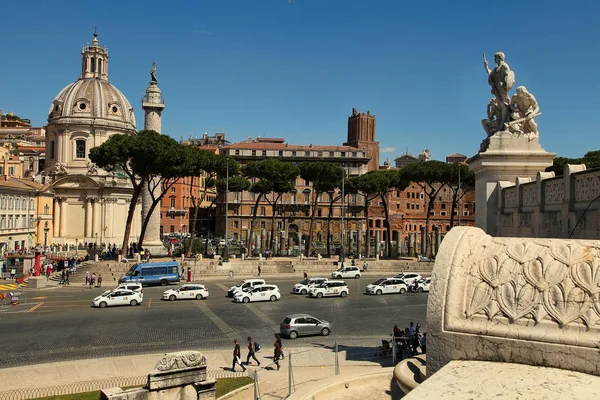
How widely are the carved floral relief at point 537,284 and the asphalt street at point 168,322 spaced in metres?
14.9

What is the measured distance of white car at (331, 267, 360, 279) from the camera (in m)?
41.4

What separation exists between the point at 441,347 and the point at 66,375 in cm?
1365

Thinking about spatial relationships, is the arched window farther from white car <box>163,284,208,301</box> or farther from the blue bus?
white car <box>163,284,208,301</box>

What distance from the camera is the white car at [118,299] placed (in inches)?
1104

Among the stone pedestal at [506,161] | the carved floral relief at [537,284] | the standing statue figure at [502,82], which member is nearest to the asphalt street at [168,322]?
the stone pedestal at [506,161]

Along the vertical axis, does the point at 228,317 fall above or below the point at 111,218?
below

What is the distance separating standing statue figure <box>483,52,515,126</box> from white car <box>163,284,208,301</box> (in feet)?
75.1

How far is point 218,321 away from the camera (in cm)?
2430

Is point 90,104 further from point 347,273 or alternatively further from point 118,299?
point 118,299

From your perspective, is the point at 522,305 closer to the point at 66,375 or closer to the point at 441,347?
the point at 441,347

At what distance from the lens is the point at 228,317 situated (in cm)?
2539

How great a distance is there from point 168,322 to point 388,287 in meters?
14.7

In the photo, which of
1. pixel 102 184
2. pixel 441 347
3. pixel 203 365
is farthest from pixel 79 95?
pixel 441 347

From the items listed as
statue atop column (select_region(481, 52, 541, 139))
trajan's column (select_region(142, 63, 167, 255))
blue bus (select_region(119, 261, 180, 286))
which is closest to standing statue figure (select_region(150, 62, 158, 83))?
trajan's column (select_region(142, 63, 167, 255))
